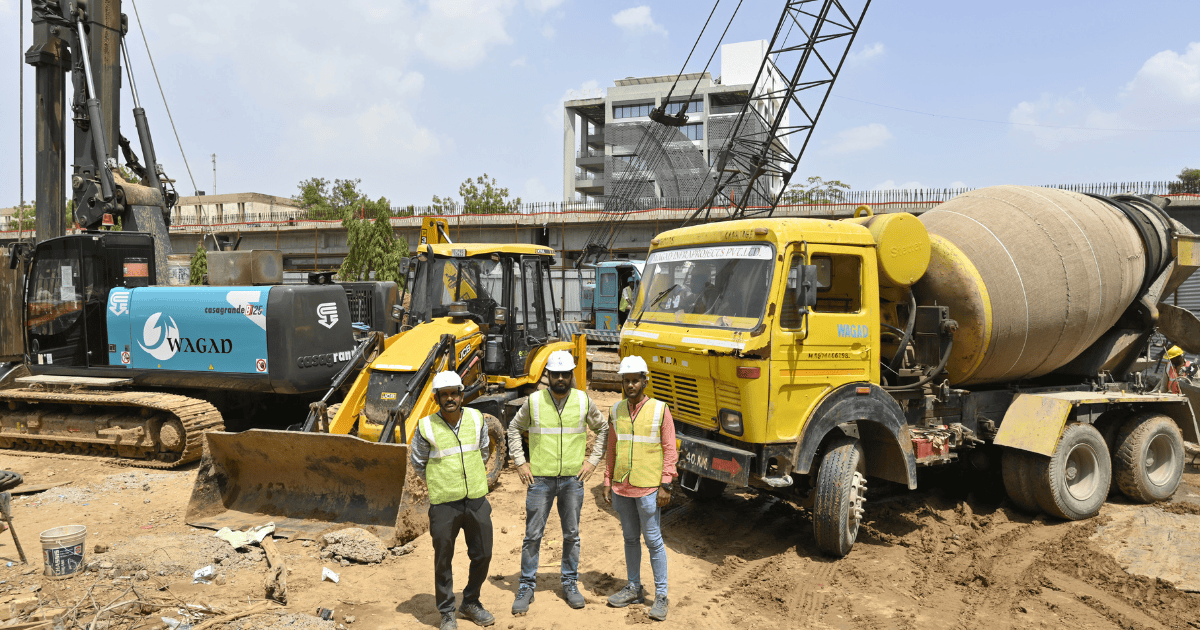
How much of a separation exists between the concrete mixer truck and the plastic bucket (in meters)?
4.58

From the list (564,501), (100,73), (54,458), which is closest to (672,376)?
(564,501)

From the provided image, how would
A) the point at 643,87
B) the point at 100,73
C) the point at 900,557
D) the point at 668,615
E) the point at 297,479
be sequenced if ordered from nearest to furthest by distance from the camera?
the point at 668,615 → the point at 900,557 → the point at 297,479 → the point at 100,73 → the point at 643,87

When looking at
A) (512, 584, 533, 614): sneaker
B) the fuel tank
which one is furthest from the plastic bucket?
the fuel tank

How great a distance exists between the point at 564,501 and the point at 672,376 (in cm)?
181

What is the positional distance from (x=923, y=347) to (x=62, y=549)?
283 inches

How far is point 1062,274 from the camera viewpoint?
23.7ft

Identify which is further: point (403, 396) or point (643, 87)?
point (643, 87)

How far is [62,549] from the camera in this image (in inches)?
211

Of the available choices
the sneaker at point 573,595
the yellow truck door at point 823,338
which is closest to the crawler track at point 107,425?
the sneaker at point 573,595

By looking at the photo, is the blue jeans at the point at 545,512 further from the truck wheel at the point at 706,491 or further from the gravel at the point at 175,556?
the truck wheel at the point at 706,491

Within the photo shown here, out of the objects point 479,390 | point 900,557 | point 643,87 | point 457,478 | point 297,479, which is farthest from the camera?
point 643,87

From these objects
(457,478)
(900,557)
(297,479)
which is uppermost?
(457,478)

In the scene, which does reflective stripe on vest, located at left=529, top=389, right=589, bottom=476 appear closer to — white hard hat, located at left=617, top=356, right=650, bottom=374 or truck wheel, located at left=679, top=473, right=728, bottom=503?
white hard hat, located at left=617, top=356, right=650, bottom=374

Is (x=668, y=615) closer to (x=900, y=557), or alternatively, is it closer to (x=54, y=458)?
(x=900, y=557)
